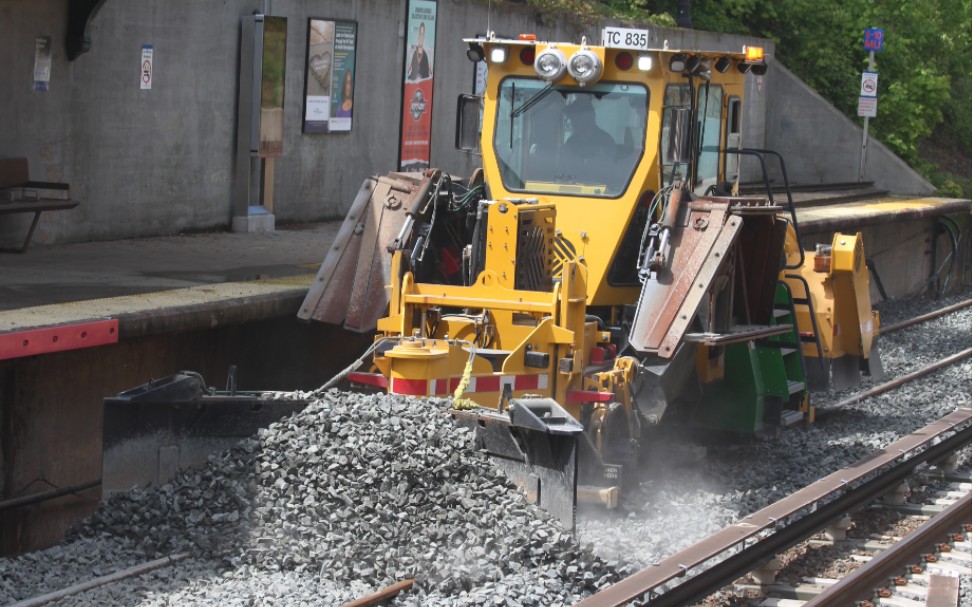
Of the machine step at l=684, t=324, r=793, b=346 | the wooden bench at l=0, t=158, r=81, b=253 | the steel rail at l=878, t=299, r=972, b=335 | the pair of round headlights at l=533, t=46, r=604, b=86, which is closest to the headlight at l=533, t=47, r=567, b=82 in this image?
the pair of round headlights at l=533, t=46, r=604, b=86

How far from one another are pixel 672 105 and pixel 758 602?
3677mm

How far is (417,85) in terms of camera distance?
19.5 meters

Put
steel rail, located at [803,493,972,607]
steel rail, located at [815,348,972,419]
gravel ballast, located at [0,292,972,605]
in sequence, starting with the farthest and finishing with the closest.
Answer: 1. steel rail, located at [815,348,972,419]
2. steel rail, located at [803,493,972,607]
3. gravel ballast, located at [0,292,972,605]

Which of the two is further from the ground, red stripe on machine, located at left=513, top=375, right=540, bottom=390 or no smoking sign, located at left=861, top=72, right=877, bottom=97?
no smoking sign, located at left=861, top=72, right=877, bottom=97

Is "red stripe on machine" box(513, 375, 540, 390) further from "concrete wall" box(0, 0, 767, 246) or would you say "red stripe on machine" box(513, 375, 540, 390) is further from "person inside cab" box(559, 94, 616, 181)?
"concrete wall" box(0, 0, 767, 246)

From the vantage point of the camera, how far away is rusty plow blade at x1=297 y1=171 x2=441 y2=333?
1033 cm

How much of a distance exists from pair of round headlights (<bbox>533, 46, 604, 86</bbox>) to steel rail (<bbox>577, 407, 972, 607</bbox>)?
3096mm

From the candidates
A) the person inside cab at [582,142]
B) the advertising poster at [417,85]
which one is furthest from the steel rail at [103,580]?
the advertising poster at [417,85]

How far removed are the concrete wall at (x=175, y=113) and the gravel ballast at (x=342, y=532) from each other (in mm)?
6372

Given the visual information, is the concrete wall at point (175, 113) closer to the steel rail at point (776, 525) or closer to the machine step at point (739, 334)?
the machine step at point (739, 334)

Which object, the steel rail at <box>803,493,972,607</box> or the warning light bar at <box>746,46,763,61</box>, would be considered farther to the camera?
the warning light bar at <box>746,46,763,61</box>

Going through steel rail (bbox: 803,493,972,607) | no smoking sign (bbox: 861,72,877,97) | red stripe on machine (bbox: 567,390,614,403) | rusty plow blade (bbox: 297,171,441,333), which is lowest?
steel rail (bbox: 803,493,972,607)

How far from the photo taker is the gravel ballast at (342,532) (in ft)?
22.7

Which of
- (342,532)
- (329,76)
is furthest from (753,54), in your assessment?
(329,76)
